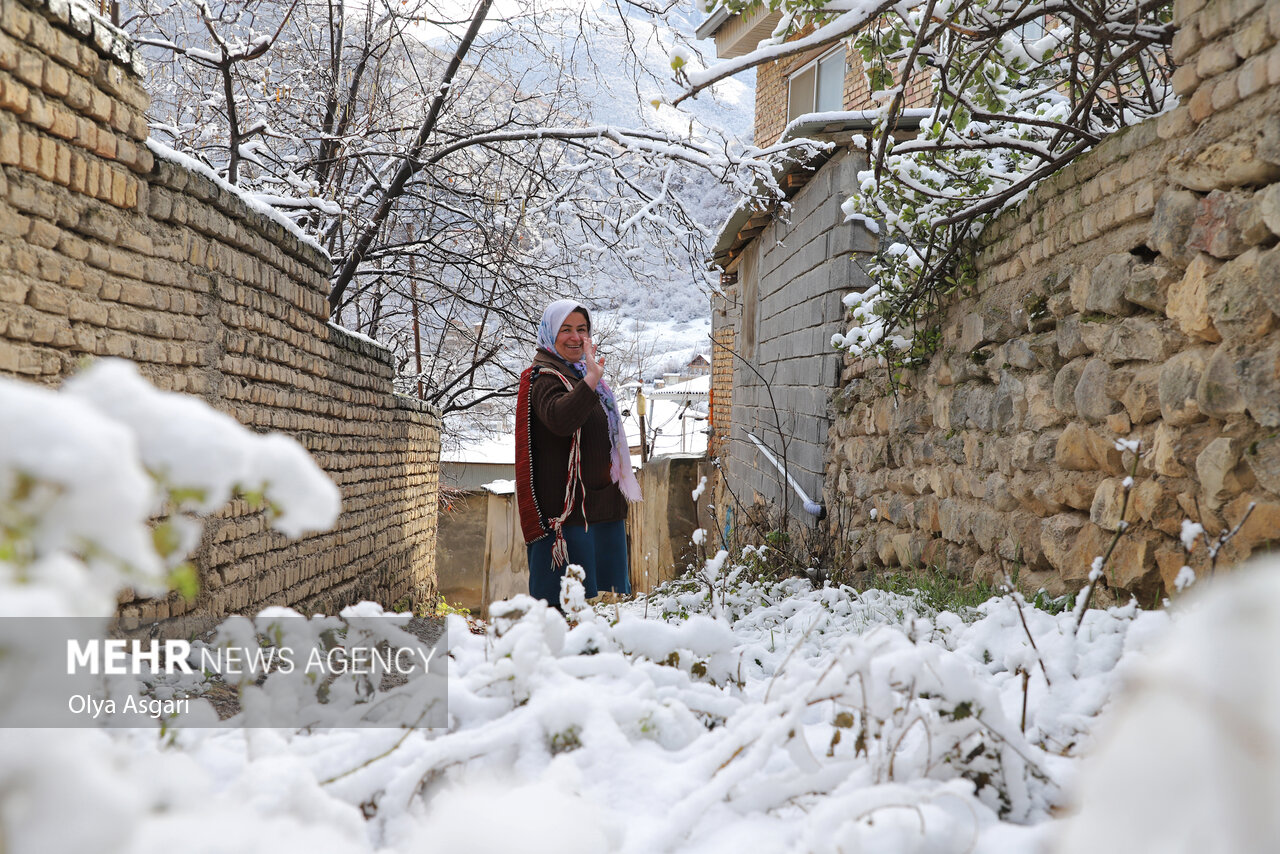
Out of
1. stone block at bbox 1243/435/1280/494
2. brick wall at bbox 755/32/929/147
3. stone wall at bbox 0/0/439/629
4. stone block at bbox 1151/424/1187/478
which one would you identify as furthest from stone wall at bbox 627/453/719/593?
stone block at bbox 1243/435/1280/494

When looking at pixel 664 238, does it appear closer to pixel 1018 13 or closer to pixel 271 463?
pixel 1018 13

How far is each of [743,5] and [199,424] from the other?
2.76 metres

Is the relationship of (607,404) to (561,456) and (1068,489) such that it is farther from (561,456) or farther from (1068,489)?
(1068,489)

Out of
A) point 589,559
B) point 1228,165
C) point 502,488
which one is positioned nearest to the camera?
point 1228,165

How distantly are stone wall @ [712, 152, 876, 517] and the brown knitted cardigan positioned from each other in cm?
161

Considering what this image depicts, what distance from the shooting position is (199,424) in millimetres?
752

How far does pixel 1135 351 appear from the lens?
7.72 ft

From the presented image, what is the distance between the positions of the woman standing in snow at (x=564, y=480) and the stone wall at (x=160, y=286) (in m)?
1.28

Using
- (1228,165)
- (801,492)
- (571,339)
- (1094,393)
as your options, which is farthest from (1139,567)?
(801,492)

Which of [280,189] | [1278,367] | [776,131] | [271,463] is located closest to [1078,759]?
[1278,367]

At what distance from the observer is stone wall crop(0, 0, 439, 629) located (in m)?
2.34

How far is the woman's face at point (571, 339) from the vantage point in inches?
163

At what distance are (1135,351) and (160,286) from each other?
10.5ft

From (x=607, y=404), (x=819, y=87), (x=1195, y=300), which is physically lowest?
(x=607, y=404)
